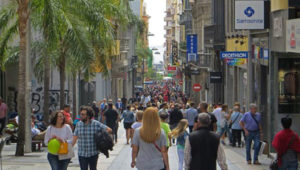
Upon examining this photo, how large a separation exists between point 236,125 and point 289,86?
9.66 feet

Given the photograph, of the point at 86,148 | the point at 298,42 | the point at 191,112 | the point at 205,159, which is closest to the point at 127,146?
the point at 191,112

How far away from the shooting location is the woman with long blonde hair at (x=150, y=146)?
945 centimetres

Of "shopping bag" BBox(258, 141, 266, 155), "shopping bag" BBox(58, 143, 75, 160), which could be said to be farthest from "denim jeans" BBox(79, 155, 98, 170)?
"shopping bag" BBox(258, 141, 266, 155)

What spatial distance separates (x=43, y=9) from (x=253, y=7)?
6298 millimetres

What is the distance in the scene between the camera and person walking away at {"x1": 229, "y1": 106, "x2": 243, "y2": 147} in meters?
22.5

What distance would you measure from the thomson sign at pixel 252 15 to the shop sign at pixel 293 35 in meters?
2.80

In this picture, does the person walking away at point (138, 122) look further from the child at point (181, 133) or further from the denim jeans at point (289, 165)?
the denim jeans at point (289, 165)

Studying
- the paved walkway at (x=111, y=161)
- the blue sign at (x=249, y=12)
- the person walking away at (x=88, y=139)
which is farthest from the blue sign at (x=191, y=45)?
the person walking away at (x=88, y=139)

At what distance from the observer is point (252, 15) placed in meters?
21.2

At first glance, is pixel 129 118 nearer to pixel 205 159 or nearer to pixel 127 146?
pixel 127 146

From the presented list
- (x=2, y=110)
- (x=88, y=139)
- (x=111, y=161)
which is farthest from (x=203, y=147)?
(x=2, y=110)

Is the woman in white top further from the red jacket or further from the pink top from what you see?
the pink top

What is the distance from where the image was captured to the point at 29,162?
17.7m

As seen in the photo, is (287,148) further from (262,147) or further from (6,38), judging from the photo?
(6,38)
